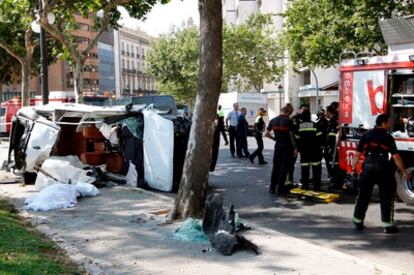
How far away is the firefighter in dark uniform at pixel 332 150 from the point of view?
11.3m

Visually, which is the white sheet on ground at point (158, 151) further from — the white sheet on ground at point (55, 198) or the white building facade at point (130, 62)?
the white building facade at point (130, 62)

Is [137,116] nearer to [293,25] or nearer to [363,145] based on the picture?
[363,145]

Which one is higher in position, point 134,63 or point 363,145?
point 134,63

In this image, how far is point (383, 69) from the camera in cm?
969

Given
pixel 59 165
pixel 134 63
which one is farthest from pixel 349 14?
pixel 134 63

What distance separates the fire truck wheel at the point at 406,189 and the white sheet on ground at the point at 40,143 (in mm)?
6693

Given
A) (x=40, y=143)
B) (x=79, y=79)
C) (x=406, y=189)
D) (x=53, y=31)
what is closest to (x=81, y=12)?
(x=53, y=31)

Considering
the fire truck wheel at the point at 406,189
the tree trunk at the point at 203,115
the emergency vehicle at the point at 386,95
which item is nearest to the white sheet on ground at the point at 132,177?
the tree trunk at the point at 203,115

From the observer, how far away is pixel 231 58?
45.7m

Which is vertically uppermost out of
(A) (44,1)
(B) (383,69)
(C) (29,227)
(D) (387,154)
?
(A) (44,1)

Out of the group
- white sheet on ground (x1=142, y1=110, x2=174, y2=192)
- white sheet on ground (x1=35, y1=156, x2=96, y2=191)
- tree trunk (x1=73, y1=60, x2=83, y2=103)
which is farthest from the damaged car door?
tree trunk (x1=73, y1=60, x2=83, y2=103)

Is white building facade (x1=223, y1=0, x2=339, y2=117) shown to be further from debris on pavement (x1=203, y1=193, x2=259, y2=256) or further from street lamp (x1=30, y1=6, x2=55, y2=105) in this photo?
debris on pavement (x1=203, y1=193, x2=259, y2=256)

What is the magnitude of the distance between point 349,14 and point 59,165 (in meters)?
12.6

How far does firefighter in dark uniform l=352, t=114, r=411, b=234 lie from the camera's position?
7.71 metres
